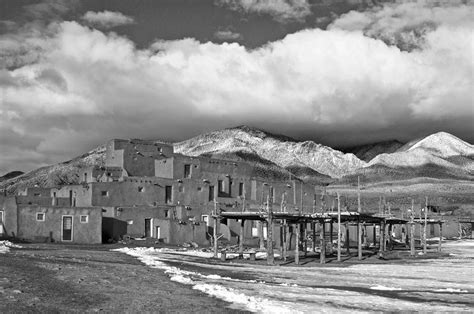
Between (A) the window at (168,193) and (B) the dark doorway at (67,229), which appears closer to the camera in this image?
(B) the dark doorway at (67,229)

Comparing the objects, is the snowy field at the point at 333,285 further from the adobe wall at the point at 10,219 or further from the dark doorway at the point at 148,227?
the dark doorway at the point at 148,227

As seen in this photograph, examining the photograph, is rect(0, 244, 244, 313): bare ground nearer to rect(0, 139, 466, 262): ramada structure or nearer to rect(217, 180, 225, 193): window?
rect(0, 139, 466, 262): ramada structure

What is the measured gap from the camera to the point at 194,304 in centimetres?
2255

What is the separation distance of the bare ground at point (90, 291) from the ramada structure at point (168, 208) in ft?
52.7

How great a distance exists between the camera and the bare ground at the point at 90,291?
2053 cm

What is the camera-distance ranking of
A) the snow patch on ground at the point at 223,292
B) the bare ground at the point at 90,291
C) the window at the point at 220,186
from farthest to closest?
1. the window at the point at 220,186
2. the snow patch on ground at the point at 223,292
3. the bare ground at the point at 90,291

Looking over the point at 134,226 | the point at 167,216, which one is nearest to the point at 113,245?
the point at 134,226

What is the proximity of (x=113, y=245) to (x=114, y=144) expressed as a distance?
2306 centimetres

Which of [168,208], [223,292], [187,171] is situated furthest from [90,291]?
[187,171]

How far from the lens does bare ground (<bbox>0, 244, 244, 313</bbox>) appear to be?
67.4 feet

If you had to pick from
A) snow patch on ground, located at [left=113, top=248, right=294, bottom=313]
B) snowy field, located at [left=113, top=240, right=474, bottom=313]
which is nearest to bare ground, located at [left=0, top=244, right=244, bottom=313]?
snow patch on ground, located at [left=113, top=248, right=294, bottom=313]

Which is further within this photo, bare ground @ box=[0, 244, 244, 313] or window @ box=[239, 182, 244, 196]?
window @ box=[239, 182, 244, 196]

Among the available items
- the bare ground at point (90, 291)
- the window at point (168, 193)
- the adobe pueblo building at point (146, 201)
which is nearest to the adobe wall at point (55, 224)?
the adobe pueblo building at point (146, 201)

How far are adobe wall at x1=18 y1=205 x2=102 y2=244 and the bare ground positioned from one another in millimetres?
24440
